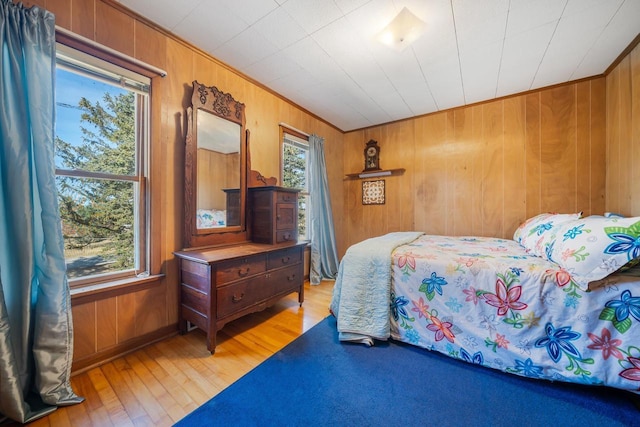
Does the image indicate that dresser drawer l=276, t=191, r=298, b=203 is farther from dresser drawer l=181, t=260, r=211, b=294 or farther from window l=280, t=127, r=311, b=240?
dresser drawer l=181, t=260, r=211, b=294

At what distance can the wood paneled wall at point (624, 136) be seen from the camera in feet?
6.57

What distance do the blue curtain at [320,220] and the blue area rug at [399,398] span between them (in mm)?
1771

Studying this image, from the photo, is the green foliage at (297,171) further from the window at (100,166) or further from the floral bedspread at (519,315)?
the floral bedspread at (519,315)

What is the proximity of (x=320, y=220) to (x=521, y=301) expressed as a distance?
2.38 metres

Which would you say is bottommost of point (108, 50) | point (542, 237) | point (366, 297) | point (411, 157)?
point (366, 297)

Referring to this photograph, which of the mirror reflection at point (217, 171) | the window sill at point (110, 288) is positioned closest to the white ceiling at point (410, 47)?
the mirror reflection at point (217, 171)

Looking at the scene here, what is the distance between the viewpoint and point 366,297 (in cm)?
189

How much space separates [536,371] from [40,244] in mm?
2912

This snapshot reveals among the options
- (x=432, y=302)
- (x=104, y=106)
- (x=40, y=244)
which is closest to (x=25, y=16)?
(x=104, y=106)

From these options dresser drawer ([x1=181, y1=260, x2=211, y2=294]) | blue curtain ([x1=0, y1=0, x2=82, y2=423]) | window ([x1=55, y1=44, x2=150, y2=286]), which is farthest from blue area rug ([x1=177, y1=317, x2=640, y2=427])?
window ([x1=55, y1=44, x2=150, y2=286])

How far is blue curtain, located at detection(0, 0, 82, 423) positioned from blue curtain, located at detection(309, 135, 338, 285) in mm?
2452

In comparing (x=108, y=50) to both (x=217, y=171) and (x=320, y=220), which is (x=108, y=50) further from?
(x=320, y=220)

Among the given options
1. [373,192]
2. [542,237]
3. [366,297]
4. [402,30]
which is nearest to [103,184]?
[366,297]

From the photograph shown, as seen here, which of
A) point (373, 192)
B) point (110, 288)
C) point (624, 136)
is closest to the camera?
point (110, 288)
